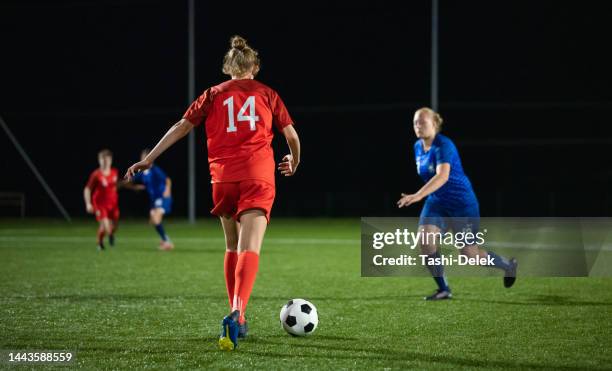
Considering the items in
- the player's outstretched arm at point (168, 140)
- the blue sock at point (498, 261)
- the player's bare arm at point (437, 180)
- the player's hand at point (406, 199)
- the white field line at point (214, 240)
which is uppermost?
the player's outstretched arm at point (168, 140)

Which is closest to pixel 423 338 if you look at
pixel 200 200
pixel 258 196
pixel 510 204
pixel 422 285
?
pixel 258 196

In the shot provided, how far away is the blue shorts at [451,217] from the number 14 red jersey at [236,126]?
9.47 ft

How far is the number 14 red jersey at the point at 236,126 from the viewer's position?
16.9 ft

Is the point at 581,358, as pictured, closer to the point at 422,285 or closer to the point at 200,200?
the point at 422,285

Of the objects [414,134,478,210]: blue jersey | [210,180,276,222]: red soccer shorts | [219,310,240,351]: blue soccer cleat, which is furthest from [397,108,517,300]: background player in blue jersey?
[219,310,240,351]: blue soccer cleat

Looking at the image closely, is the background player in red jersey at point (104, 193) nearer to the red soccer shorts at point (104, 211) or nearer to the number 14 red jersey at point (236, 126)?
the red soccer shorts at point (104, 211)

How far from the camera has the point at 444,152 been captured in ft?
23.6

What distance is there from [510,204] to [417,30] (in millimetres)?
10624

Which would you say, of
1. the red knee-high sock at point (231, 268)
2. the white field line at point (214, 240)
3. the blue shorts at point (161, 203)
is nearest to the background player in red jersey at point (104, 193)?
the blue shorts at point (161, 203)

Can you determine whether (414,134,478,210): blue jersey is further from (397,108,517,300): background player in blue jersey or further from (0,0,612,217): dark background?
(0,0,612,217): dark background

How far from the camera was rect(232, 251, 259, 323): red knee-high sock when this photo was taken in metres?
5.09

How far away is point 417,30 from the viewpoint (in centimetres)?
3666

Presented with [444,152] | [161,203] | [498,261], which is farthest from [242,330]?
[161,203]

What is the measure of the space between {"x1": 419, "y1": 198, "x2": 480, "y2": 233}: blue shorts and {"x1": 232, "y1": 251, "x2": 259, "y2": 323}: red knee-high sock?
3.00 m
